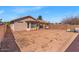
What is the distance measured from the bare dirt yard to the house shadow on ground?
0.04 meters

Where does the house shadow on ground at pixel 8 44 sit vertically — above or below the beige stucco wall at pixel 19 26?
below

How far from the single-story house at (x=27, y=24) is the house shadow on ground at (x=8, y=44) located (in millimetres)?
95

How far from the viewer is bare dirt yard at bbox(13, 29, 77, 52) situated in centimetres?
368

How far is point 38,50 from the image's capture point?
368 centimetres

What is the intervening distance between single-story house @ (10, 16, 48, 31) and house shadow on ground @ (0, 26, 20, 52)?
0.31 ft

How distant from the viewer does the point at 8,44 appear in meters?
3.66

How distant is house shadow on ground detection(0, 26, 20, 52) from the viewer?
3.65 m

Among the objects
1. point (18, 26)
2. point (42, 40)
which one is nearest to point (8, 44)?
point (18, 26)

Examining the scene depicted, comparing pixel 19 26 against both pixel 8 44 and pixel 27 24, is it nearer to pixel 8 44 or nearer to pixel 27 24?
pixel 27 24

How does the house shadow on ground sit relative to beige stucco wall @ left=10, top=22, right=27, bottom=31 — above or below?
below

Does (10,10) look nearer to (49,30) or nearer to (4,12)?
(4,12)

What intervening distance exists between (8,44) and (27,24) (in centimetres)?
31

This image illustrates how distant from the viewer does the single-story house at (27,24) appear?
3689mm
